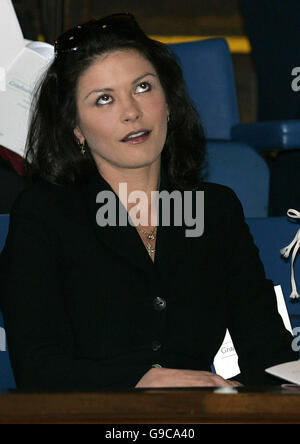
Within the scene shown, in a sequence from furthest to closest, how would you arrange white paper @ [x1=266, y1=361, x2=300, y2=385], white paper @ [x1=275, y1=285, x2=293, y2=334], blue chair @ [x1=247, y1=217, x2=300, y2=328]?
blue chair @ [x1=247, y1=217, x2=300, y2=328] < white paper @ [x1=275, y1=285, x2=293, y2=334] < white paper @ [x1=266, y1=361, x2=300, y2=385]

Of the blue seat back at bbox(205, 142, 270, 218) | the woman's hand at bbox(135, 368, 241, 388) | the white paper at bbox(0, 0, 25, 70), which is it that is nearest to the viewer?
the woman's hand at bbox(135, 368, 241, 388)

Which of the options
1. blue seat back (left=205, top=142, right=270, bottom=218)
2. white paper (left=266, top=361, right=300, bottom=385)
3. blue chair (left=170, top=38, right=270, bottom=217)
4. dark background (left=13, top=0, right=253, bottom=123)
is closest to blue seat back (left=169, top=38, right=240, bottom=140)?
blue chair (left=170, top=38, right=270, bottom=217)

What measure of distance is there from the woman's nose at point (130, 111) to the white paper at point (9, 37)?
45cm

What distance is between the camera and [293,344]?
1497 mm

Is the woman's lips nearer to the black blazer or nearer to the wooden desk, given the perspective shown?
the black blazer

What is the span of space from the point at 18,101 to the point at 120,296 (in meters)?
0.60

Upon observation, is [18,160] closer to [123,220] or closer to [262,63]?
[123,220]

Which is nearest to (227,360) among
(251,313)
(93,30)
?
(251,313)

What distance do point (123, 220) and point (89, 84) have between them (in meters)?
0.26

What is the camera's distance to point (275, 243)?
1734 millimetres

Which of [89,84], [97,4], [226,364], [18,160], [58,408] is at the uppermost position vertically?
[97,4]

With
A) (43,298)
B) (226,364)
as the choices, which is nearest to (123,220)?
(43,298)

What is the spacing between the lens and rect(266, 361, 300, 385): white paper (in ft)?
3.34

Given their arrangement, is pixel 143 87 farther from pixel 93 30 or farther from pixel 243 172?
pixel 243 172
